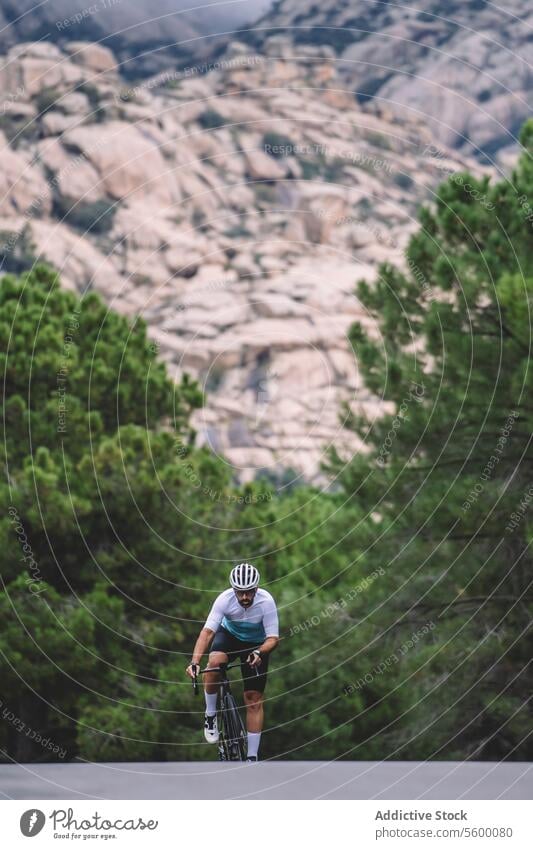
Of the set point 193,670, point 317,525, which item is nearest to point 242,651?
point 193,670

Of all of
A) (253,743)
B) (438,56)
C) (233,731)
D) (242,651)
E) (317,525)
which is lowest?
(253,743)

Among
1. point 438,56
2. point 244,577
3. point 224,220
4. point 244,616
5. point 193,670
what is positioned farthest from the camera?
point 438,56

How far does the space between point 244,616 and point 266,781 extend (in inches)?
62.4

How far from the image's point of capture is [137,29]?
140 meters

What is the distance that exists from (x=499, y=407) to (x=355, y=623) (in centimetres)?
348

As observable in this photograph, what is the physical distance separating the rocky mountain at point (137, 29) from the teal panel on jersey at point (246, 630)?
112m

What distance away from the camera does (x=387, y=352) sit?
1666 centimetres

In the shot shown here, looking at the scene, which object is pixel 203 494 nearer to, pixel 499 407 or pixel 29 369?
pixel 29 369

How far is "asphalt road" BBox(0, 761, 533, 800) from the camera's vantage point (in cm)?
758

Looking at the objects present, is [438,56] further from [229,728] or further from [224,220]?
[229,728]

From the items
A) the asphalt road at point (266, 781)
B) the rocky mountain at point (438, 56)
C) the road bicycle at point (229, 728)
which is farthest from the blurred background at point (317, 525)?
the rocky mountain at point (438, 56)

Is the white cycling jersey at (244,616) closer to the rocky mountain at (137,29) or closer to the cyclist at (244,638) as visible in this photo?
the cyclist at (244,638)

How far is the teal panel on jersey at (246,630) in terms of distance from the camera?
7172 millimetres

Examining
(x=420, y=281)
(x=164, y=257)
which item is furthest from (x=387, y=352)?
(x=164, y=257)
